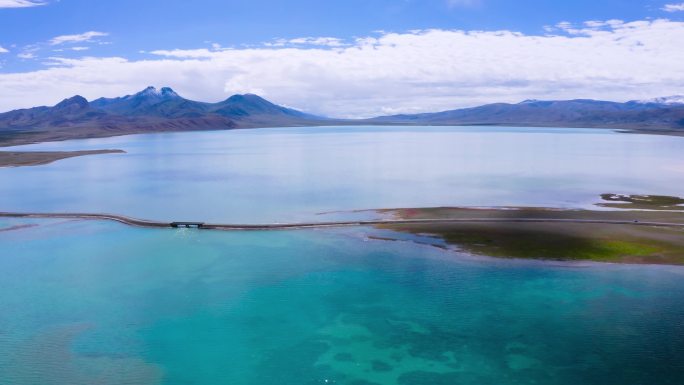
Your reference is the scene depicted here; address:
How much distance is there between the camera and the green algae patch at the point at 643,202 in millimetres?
50344

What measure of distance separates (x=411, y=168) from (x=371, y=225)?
4454 cm

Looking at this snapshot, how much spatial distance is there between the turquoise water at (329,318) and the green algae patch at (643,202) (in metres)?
22.0

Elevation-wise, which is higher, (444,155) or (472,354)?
(444,155)

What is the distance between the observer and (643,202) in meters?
53.0

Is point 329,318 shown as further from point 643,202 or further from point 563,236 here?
point 643,202

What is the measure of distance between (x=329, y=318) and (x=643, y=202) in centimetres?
4309

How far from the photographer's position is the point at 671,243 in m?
36.6

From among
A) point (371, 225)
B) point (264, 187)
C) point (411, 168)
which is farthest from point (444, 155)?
point (371, 225)

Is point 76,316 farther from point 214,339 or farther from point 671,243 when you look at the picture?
point 671,243

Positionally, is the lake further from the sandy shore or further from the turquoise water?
the sandy shore

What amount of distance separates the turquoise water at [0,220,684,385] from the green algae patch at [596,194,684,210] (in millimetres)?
22038

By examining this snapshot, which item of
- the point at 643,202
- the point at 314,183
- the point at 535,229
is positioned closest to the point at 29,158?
the point at 314,183

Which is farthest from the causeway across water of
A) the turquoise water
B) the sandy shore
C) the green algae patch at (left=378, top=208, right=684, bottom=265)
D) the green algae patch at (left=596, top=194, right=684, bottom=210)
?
the sandy shore

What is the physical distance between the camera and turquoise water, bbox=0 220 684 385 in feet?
66.9
